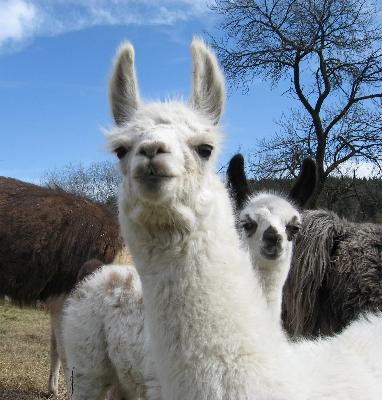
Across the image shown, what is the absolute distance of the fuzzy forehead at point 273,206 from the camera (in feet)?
12.4

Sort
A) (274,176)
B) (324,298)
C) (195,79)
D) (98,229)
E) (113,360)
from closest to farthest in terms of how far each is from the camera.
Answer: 1. (195,79)
2. (113,360)
3. (324,298)
4. (98,229)
5. (274,176)

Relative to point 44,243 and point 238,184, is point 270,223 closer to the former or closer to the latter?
point 238,184

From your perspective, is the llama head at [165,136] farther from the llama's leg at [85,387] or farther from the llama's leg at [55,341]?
the llama's leg at [55,341]

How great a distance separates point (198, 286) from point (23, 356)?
6.66 m

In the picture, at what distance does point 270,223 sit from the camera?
3627 mm

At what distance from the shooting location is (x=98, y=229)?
6.79m

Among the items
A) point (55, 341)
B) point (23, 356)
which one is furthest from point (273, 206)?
point (23, 356)

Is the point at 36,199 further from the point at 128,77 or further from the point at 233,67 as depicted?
the point at 233,67

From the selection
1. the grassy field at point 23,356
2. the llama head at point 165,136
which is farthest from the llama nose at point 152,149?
the grassy field at point 23,356

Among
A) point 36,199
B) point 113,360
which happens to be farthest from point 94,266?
point 36,199

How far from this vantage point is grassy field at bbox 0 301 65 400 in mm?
6465

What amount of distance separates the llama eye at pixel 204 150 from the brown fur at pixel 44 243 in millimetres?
4488

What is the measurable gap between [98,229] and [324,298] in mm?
2992

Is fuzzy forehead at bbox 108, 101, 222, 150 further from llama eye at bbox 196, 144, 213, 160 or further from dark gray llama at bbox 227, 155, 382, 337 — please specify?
dark gray llama at bbox 227, 155, 382, 337
